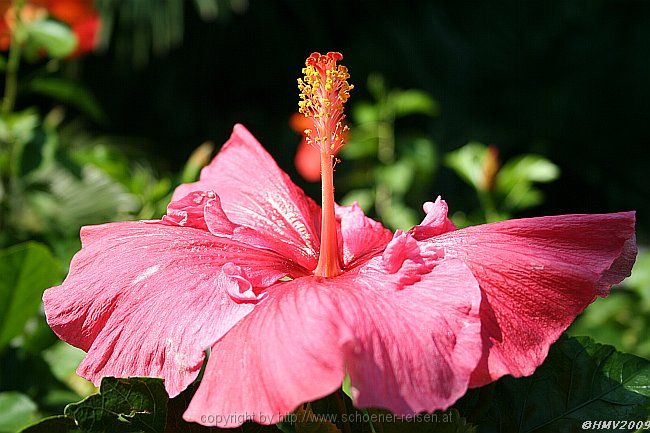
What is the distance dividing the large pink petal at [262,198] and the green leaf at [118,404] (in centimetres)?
19

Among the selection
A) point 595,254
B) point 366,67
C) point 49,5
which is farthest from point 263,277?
point 366,67

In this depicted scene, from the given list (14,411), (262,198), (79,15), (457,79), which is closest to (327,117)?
(262,198)

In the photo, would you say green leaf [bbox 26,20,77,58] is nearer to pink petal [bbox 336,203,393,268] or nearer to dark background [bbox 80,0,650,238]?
pink petal [bbox 336,203,393,268]

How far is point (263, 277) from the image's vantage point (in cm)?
67

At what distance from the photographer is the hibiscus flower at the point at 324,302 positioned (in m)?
0.53

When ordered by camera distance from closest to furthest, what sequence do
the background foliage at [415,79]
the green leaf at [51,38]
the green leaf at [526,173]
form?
the green leaf at [51,38]
the green leaf at [526,173]
the background foliage at [415,79]

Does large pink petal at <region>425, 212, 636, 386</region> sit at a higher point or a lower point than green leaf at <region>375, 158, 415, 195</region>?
higher

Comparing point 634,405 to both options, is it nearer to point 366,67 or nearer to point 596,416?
point 596,416

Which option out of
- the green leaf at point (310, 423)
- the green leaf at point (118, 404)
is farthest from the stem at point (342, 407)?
the green leaf at point (118, 404)

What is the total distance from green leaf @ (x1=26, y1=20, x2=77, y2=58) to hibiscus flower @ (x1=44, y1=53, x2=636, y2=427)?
0.77 m

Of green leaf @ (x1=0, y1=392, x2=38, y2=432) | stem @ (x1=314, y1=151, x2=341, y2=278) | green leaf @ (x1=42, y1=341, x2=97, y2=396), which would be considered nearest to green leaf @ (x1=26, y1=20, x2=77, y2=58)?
green leaf @ (x1=42, y1=341, x2=97, y2=396)

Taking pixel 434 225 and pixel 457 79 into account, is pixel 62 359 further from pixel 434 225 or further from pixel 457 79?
pixel 457 79

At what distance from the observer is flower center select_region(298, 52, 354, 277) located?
72 cm

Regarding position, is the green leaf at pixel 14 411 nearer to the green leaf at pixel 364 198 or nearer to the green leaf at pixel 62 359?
the green leaf at pixel 62 359
